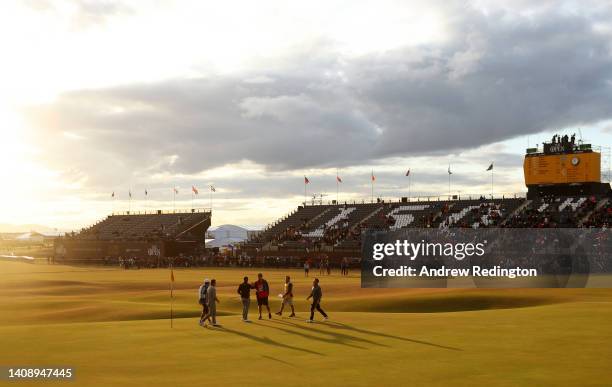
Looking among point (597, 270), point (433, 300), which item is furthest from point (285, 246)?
point (433, 300)

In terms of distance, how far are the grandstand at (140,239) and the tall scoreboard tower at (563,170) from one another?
53.6 metres

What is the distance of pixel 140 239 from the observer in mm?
106125

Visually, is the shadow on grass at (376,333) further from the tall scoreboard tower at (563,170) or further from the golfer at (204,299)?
the tall scoreboard tower at (563,170)

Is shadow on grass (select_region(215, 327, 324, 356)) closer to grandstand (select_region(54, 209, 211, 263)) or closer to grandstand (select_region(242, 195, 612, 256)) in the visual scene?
grandstand (select_region(242, 195, 612, 256))

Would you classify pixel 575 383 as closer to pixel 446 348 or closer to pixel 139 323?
pixel 446 348

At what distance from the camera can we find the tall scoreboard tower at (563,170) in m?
78.1

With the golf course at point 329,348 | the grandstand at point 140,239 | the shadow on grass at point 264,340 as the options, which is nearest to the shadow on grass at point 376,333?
the golf course at point 329,348

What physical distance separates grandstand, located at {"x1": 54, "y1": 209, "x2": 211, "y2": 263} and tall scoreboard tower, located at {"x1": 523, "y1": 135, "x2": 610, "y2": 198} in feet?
176

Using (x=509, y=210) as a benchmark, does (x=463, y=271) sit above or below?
below

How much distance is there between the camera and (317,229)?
93.6 meters

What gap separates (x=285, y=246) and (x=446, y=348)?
2615 inches

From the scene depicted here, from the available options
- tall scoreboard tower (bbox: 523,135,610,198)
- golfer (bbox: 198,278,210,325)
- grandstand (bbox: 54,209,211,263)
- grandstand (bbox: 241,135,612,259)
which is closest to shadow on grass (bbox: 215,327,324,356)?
golfer (bbox: 198,278,210,325)

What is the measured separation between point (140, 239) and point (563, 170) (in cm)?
6532

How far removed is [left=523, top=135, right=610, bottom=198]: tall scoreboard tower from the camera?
78062mm
